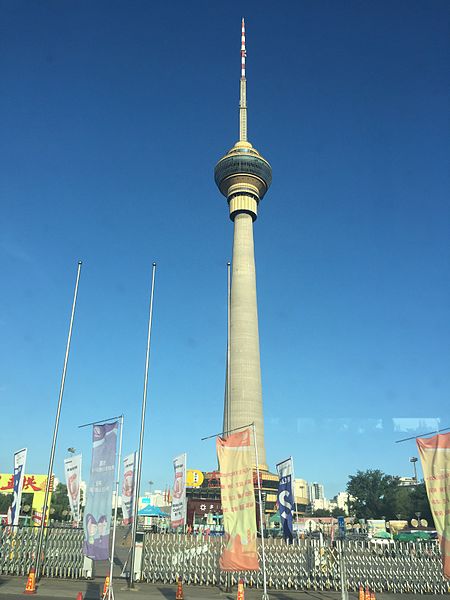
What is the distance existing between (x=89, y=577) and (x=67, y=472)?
17.3 feet

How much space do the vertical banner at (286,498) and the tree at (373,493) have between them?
307ft

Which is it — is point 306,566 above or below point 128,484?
below

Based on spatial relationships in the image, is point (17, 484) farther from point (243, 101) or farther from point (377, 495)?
point (377, 495)

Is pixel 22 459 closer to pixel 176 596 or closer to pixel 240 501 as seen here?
pixel 176 596

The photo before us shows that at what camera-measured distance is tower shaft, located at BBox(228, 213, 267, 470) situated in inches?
2638

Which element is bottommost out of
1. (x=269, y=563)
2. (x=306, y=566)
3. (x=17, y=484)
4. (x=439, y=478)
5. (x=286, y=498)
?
(x=306, y=566)

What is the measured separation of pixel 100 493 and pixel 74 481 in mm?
9253

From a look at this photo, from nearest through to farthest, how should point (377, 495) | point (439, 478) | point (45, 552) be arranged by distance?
point (439, 478) < point (45, 552) < point (377, 495)

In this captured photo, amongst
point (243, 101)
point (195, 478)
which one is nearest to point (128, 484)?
point (195, 478)

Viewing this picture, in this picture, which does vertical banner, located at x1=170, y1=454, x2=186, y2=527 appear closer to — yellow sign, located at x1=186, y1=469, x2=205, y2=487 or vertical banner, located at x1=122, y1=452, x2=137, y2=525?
vertical banner, located at x1=122, y1=452, x2=137, y2=525

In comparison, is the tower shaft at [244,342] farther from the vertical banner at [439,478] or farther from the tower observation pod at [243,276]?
the vertical banner at [439,478]

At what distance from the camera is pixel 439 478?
627 inches

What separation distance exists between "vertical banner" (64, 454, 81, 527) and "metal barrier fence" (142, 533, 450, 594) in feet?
13.5

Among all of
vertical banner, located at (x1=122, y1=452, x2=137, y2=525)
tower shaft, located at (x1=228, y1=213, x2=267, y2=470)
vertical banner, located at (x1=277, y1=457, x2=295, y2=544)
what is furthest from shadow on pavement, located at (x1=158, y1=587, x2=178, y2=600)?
tower shaft, located at (x1=228, y1=213, x2=267, y2=470)
